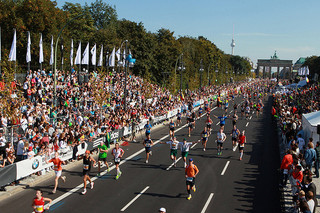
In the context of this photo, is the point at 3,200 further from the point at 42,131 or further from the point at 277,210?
the point at 277,210

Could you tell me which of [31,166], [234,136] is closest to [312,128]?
[234,136]

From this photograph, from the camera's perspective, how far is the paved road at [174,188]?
12062 millimetres

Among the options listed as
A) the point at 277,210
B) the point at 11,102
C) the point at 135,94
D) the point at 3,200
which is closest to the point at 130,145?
the point at 11,102

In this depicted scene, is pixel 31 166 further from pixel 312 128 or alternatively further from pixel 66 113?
pixel 312 128

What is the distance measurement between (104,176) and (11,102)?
695 cm

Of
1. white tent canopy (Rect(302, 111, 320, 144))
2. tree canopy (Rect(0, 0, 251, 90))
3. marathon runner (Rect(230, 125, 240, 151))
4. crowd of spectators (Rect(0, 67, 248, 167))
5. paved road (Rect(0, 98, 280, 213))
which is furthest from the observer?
tree canopy (Rect(0, 0, 251, 90))

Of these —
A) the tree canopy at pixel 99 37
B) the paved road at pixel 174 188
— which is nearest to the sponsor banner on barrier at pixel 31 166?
the paved road at pixel 174 188

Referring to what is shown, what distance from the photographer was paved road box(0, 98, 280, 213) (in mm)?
12062

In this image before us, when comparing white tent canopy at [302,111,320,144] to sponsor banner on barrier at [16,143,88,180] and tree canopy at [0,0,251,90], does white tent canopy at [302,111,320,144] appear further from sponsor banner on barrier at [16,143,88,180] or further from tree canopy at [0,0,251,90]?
tree canopy at [0,0,251,90]

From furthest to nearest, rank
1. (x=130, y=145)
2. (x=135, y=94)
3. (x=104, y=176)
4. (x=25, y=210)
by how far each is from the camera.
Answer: (x=135, y=94) < (x=130, y=145) < (x=104, y=176) < (x=25, y=210)

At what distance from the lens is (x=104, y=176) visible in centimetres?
1584

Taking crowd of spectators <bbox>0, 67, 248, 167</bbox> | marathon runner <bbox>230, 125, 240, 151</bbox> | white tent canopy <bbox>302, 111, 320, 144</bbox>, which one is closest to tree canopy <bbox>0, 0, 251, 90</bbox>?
crowd of spectators <bbox>0, 67, 248, 167</bbox>

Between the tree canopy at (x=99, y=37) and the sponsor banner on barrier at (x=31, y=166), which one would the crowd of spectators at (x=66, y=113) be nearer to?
the sponsor banner on barrier at (x=31, y=166)

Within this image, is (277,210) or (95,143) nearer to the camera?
(277,210)
